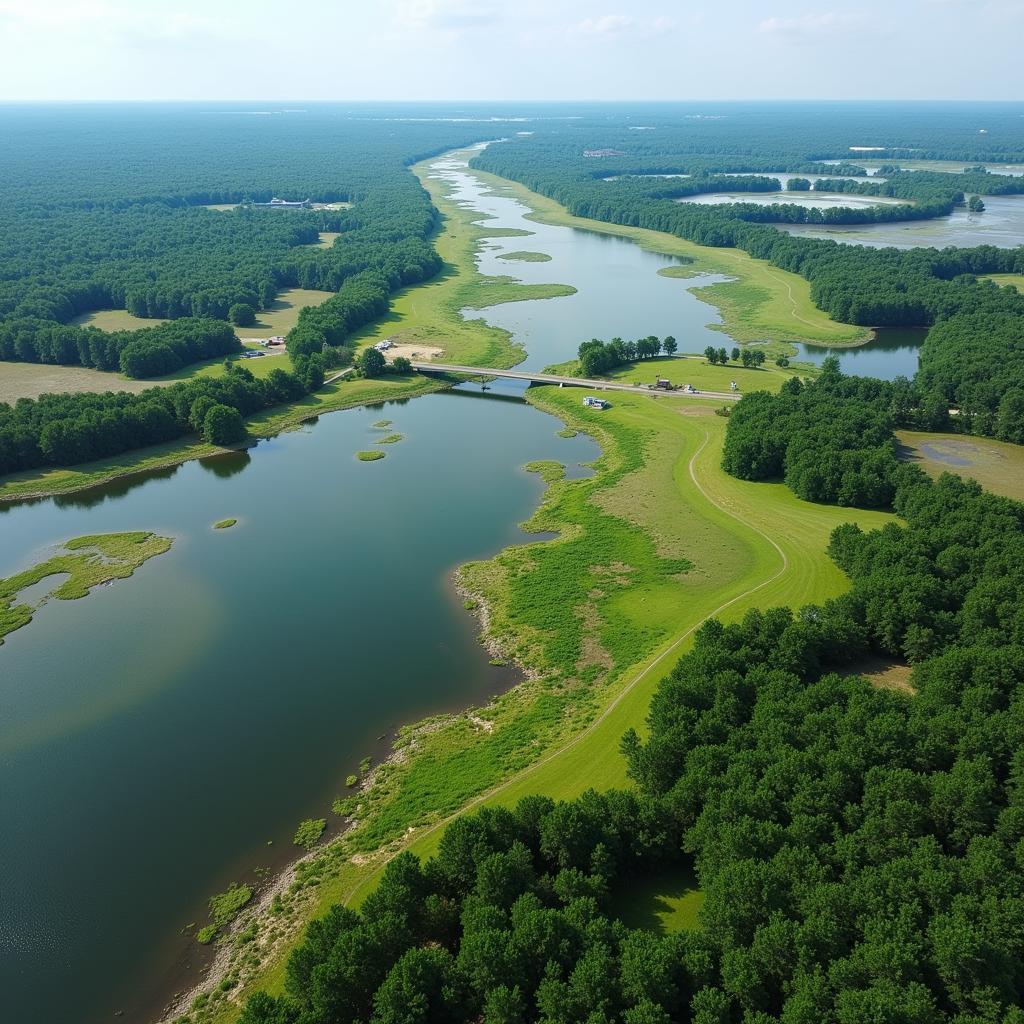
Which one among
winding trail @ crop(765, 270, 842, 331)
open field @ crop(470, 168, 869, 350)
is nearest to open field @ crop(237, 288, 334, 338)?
open field @ crop(470, 168, 869, 350)

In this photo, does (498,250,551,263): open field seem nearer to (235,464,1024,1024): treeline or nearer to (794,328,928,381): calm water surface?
(794,328,928,381): calm water surface

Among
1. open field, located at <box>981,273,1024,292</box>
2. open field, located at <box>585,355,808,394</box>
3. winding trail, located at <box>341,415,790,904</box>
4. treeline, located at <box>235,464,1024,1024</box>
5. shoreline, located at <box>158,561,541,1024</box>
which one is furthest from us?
open field, located at <box>981,273,1024,292</box>

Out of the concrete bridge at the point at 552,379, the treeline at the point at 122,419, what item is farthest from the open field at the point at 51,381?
the concrete bridge at the point at 552,379

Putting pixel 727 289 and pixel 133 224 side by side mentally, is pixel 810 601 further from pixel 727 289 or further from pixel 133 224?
pixel 133 224

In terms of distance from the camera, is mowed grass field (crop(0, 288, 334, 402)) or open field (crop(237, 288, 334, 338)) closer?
mowed grass field (crop(0, 288, 334, 402))

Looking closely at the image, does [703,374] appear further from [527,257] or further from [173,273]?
[173,273]

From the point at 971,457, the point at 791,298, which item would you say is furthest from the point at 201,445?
the point at 791,298

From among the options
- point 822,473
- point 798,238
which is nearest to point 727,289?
point 798,238
